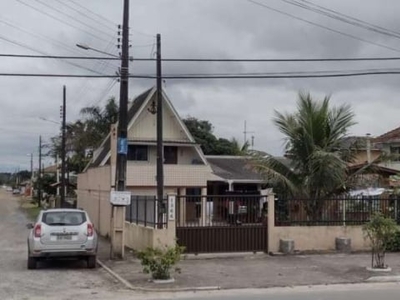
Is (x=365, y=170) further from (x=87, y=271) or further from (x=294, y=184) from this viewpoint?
(x=87, y=271)

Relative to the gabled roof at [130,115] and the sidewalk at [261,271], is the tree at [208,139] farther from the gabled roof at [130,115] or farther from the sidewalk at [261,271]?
the sidewalk at [261,271]

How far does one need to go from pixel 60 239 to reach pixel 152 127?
24123 millimetres

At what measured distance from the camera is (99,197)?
33.3 m

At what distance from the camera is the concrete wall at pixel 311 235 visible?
21.4 meters

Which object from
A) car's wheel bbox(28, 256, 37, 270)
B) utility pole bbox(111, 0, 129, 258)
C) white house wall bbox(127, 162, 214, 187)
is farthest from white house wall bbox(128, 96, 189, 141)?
car's wheel bbox(28, 256, 37, 270)

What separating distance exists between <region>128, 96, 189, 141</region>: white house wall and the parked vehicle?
22.7 meters

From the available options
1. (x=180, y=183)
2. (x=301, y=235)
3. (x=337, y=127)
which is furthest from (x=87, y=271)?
(x=180, y=183)

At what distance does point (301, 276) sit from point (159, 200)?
612 cm

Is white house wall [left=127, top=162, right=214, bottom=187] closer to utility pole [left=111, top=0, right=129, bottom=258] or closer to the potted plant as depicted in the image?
utility pole [left=111, top=0, right=129, bottom=258]

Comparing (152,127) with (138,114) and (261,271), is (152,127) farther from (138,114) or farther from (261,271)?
(261,271)

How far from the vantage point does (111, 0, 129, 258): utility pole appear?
2016cm

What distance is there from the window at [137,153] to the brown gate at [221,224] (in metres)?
20.1

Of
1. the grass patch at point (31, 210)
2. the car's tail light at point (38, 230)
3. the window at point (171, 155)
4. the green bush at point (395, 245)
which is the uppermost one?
the window at point (171, 155)

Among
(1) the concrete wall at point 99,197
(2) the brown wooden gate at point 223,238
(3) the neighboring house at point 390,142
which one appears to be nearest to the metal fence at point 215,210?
(2) the brown wooden gate at point 223,238
